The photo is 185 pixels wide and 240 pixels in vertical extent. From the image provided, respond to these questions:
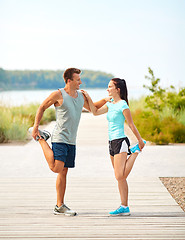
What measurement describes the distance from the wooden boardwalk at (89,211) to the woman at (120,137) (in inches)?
12.7

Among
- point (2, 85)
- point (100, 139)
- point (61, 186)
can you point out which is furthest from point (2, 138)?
point (2, 85)

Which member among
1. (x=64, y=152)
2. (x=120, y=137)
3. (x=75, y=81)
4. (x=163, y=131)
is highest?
(x=75, y=81)

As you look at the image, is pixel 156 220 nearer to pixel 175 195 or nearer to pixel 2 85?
pixel 175 195

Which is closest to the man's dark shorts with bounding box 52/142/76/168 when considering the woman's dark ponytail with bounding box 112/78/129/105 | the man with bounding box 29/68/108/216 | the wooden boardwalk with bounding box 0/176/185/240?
the man with bounding box 29/68/108/216

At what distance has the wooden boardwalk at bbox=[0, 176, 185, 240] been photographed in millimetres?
3777

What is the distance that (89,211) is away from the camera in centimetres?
447

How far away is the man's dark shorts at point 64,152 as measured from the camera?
162 inches

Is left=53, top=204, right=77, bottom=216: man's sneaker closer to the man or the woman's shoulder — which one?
the man

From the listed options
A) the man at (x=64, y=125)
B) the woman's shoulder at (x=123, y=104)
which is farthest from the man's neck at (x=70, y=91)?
the woman's shoulder at (x=123, y=104)

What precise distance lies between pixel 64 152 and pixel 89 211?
0.77 m

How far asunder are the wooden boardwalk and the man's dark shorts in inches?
22.6

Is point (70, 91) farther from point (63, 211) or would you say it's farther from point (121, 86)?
point (63, 211)

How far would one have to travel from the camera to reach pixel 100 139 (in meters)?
10.6

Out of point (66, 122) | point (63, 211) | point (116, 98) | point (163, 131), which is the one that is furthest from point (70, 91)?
point (163, 131)
